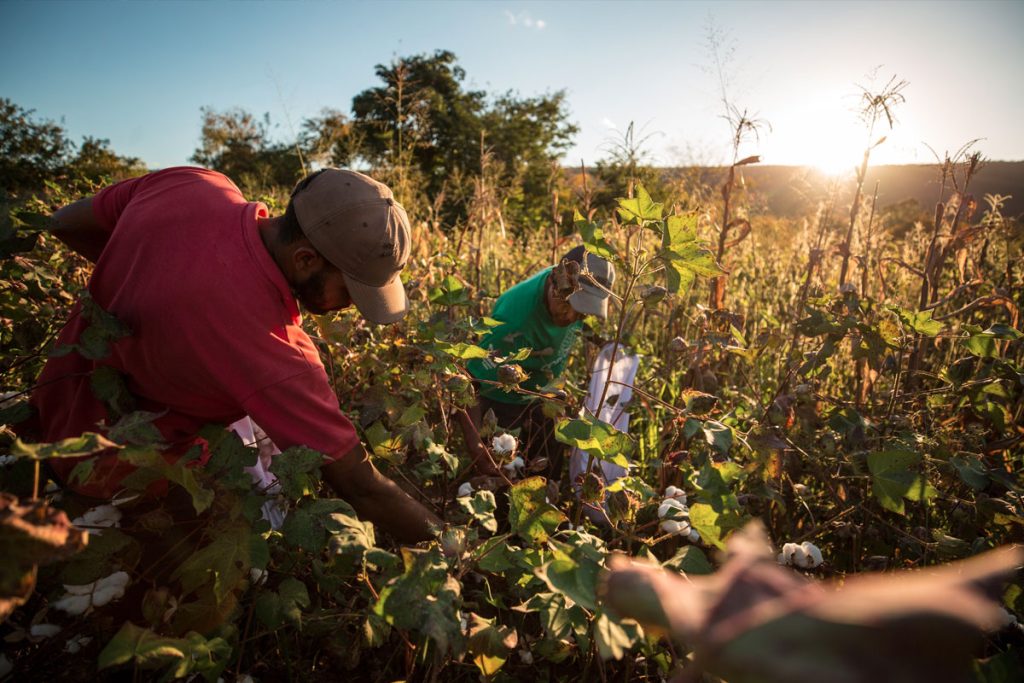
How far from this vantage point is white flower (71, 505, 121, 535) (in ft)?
3.35

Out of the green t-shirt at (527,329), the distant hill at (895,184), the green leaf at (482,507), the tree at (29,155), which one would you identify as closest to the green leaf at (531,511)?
the green leaf at (482,507)

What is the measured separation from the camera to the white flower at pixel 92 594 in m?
0.95

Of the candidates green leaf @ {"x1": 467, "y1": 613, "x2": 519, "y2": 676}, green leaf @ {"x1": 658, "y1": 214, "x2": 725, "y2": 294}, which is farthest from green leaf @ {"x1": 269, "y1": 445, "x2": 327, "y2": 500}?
green leaf @ {"x1": 658, "y1": 214, "x2": 725, "y2": 294}

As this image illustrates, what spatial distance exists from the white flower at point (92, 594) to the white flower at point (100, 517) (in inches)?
3.5

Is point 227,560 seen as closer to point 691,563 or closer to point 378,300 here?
point 691,563

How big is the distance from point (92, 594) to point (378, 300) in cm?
98

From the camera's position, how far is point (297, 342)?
58.2 inches

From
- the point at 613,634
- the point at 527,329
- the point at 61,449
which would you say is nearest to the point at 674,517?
the point at 613,634

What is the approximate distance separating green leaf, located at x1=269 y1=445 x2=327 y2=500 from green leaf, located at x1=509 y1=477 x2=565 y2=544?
378 mm

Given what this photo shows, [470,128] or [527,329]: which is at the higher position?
[470,128]

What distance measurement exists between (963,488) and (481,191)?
235 cm

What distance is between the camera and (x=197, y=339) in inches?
51.8

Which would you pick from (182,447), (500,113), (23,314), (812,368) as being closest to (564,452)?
(812,368)

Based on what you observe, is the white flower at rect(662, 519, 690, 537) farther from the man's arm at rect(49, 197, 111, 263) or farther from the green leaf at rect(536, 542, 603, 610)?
the man's arm at rect(49, 197, 111, 263)
